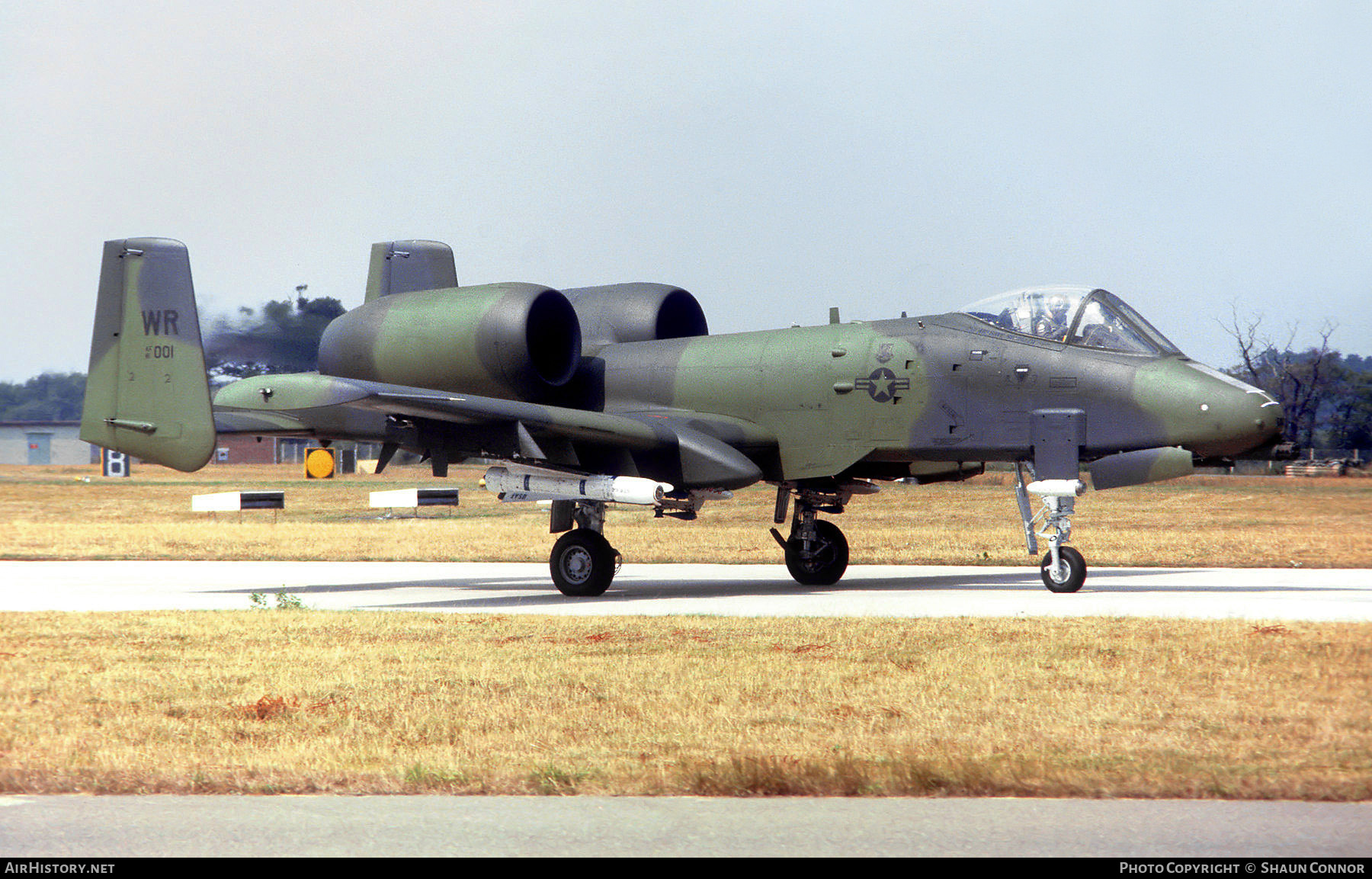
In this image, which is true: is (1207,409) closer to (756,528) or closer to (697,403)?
(697,403)

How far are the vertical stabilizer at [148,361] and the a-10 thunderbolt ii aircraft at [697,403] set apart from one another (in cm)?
2

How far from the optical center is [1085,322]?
15133 millimetres

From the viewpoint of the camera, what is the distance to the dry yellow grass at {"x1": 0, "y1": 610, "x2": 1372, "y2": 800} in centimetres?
589

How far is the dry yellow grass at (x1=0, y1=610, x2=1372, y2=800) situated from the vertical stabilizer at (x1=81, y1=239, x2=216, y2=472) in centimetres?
447

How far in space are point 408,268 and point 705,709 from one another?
14381mm

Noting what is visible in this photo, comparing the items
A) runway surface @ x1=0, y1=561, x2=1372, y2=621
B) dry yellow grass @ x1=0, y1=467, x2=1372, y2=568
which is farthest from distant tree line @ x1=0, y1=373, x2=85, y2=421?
runway surface @ x1=0, y1=561, x2=1372, y2=621

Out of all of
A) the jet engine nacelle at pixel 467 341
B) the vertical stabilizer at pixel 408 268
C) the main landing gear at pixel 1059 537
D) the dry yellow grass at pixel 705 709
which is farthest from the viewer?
the vertical stabilizer at pixel 408 268

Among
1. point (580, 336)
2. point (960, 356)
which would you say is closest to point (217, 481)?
point (580, 336)

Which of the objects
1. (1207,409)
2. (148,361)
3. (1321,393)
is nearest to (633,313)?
(148,361)

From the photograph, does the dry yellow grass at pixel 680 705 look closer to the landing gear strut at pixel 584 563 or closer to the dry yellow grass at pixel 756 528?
the landing gear strut at pixel 584 563

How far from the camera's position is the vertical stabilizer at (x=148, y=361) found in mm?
15539

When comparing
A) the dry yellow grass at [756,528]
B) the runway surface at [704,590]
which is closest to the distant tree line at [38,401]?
the dry yellow grass at [756,528]
